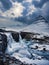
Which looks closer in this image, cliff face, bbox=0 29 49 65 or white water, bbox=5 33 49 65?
cliff face, bbox=0 29 49 65

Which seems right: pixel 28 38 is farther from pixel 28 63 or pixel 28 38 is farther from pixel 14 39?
pixel 28 63

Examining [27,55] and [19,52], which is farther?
[19,52]

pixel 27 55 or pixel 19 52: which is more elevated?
pixel 19 52

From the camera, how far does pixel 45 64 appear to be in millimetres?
45062

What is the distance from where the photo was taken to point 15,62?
43656 millimetres

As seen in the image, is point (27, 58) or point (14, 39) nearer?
point (27, 58)

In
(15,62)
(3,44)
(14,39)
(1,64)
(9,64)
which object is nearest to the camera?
(1,64)

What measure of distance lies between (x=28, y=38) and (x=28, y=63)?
176 feet

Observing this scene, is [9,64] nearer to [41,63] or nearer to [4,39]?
[41,63]

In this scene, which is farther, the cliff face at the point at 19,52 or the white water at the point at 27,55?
the white water at the point at 27,55

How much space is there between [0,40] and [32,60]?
1543cm

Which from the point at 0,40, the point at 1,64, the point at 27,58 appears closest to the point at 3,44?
the point at 0,40

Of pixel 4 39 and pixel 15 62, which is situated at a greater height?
pixel 4 39

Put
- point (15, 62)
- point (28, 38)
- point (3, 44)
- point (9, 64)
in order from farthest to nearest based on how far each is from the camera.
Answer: point (28, 38) < point (3, 44) < point (15, 62) < point (9, 64)
